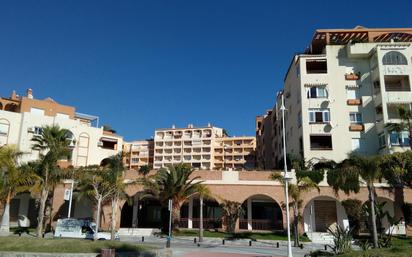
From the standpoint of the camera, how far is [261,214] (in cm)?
4519

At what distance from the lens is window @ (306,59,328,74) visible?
53144 millimetres

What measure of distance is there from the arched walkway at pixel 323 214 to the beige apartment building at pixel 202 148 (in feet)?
266

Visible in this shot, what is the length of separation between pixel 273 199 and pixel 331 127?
45.8ft

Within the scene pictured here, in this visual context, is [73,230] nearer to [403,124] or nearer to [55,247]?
[55,247]

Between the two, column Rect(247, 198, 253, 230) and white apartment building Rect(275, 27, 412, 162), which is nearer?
column Rect(247, 198, 253, 230)

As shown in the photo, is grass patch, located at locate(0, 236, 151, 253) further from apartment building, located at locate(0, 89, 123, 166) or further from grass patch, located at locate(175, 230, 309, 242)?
apartment building, located at locate(0, 89, 123, 166)

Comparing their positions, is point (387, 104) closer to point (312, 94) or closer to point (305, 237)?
point (312, 94)

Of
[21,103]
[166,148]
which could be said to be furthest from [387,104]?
[166,148]

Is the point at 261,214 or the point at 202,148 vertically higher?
the point at 202,148

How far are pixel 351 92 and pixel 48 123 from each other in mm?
44178

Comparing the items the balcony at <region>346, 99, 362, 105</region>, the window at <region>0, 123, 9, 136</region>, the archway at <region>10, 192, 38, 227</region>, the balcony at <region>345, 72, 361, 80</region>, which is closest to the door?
the balcony at <region>346, 99, 362, 105</region>

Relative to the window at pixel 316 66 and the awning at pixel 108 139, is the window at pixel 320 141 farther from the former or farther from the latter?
the awning at pixel 108 139

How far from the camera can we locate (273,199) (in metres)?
41.9

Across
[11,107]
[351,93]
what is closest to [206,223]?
[351,93]
